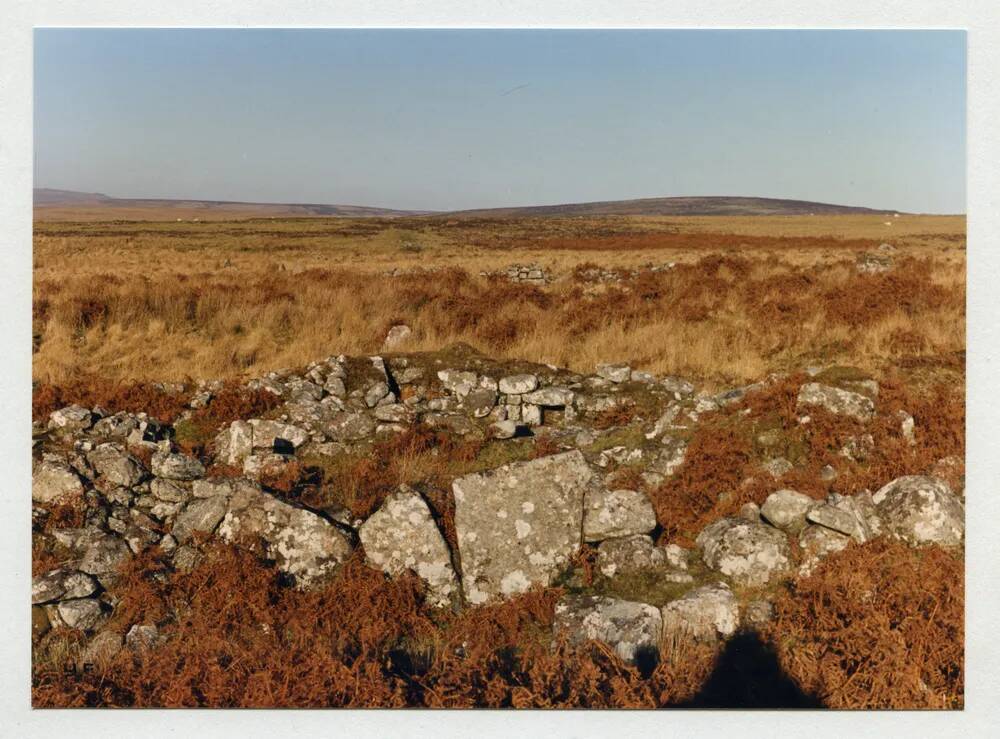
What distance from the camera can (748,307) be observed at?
1753cm

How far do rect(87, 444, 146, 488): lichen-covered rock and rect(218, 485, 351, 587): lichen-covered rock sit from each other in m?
1.19

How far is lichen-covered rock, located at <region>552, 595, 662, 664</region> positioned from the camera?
6.84 meters

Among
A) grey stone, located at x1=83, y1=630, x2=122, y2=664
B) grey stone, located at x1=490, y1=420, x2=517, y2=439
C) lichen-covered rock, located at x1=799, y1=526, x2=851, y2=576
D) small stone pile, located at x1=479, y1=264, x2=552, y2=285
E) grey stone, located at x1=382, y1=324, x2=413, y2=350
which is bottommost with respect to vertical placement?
grey stone, located at x1=83, y1=630, x2=122, y2=664

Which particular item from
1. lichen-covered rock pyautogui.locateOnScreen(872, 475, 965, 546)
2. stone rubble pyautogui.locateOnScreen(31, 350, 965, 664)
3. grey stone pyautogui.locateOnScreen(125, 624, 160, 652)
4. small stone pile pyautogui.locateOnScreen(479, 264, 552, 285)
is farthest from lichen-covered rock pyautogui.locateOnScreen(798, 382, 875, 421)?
small stone pile pyautogui.locateOnScreen(479, 264, 552, 285)

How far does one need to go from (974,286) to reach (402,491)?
6.06 m

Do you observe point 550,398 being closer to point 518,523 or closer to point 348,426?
point 348,426

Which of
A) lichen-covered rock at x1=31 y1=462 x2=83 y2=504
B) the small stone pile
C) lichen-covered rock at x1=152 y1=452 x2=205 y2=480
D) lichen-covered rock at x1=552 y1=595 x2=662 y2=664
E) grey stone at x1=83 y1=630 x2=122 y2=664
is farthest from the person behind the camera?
the small stone pile

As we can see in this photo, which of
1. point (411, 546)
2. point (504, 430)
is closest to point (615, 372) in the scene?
point (504, 430)

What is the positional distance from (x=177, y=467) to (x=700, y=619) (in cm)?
567

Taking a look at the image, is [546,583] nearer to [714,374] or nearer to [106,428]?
[106,428]

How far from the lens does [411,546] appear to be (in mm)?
7691

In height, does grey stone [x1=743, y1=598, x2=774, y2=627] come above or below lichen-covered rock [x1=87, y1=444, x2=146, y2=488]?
below

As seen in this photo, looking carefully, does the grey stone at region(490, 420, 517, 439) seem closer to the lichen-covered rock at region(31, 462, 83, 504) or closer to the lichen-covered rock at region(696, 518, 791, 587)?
the lichen-covered rock at region(696, 518, 791, 587)

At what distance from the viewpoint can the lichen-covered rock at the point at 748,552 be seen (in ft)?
24.3
